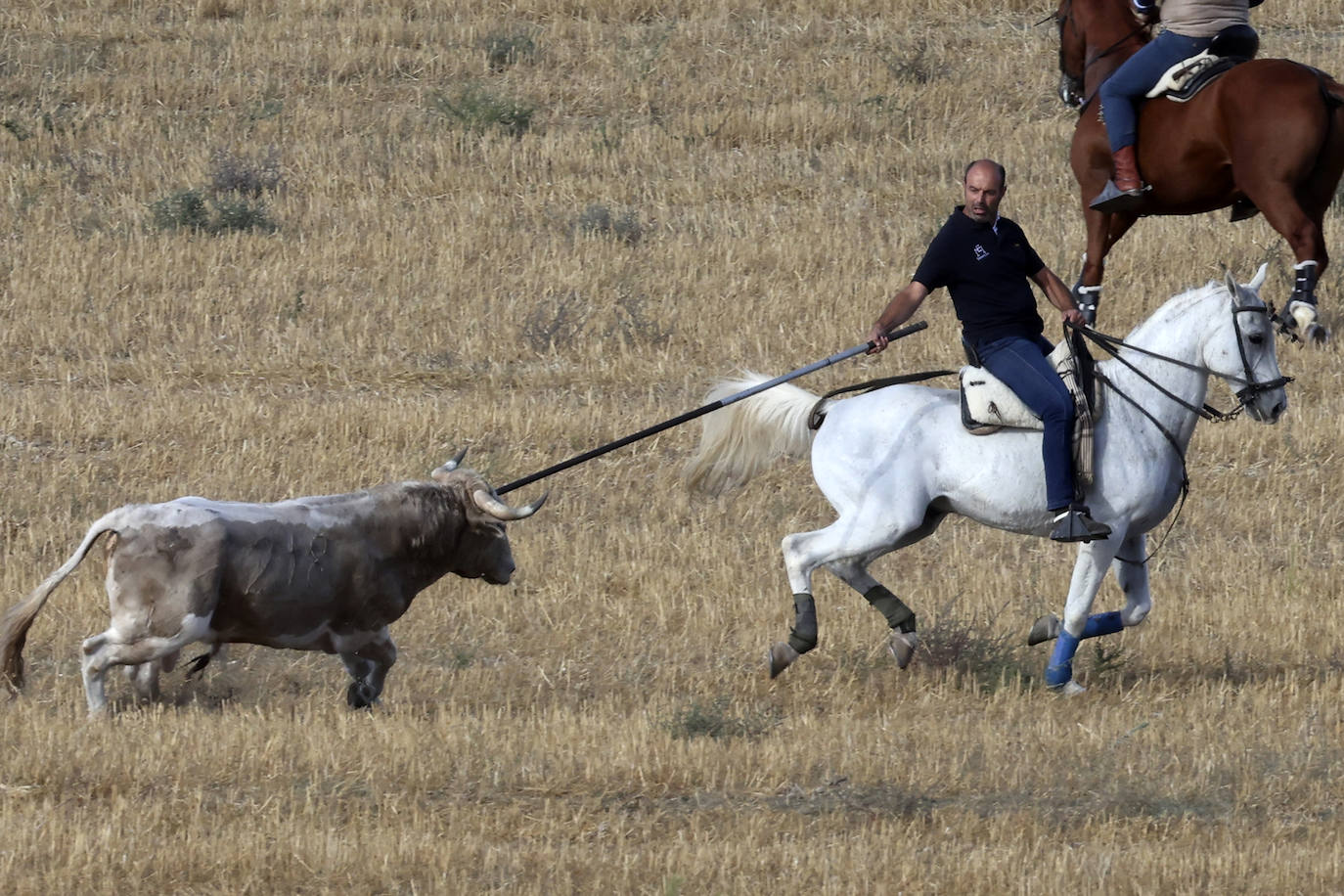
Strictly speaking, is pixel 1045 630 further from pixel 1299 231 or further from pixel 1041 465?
pixel 1299 231

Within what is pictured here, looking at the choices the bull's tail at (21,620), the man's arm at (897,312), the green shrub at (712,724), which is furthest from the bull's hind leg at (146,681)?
the man's arm at (897,312)

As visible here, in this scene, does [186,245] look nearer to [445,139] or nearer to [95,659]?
[445,139]

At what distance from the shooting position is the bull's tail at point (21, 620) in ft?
28.4

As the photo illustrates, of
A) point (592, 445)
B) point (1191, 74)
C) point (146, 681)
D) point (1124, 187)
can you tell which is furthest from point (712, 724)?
point (1191, 74)

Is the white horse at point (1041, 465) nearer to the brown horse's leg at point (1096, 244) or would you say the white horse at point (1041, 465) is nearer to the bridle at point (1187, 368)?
the bridle at point (1187, 368)

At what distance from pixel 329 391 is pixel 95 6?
40.3ft

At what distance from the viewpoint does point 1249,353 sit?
30.7 ft

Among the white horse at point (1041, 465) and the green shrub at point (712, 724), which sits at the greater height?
the white horse at point (1041, 465)

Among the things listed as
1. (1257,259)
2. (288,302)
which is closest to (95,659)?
(288,302)

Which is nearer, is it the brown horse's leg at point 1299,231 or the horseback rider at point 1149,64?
the brown horse's leg at point 1299,231

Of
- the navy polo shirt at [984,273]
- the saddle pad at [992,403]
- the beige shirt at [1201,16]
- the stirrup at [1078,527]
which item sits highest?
the beige shirt at [1201,16]

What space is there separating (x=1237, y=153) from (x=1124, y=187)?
76 centimetres

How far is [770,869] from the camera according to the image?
22.7ft

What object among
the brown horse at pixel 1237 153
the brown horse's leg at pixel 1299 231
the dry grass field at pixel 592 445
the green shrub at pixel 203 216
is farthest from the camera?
the green shrub at pixel 203 216
